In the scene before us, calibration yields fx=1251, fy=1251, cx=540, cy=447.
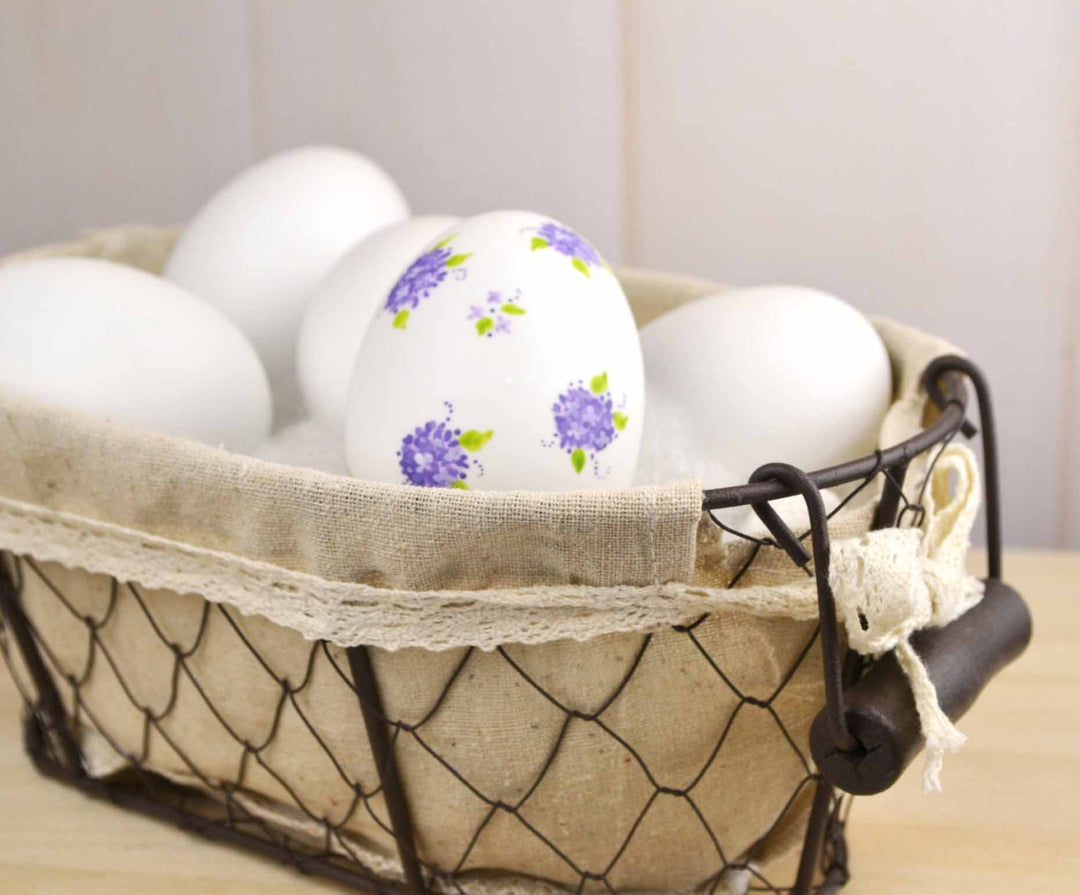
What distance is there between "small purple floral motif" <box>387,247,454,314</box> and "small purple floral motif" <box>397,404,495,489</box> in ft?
0.15

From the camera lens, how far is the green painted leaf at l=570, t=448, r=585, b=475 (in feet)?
1.35

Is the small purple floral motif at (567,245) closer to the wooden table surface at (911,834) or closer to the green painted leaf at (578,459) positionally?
the green painted leaf at (578,459)

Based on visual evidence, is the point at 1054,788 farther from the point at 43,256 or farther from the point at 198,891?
the point at 43,256

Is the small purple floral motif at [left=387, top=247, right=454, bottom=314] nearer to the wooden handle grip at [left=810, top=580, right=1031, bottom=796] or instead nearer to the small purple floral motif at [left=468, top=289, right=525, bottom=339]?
the small purple floral motif at [left=468, top=289, right=525, bottom=339]

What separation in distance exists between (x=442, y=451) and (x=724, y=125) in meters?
0.40

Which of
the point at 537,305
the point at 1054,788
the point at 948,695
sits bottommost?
the point at 1054,788

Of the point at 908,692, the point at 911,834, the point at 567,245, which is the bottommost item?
the point at 911,834

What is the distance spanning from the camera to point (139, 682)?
494 millimetres

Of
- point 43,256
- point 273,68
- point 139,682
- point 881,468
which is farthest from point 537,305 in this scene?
point 273,68

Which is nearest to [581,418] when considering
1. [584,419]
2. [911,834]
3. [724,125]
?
[584,419]

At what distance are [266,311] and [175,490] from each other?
0.22 meters

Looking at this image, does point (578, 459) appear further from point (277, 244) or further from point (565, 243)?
point (277, 244)

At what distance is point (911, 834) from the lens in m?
0.50

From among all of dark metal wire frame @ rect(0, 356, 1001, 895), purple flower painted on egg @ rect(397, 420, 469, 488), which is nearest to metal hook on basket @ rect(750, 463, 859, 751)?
dark metal wire frame @ rect(0, 356, 1001, 895)
